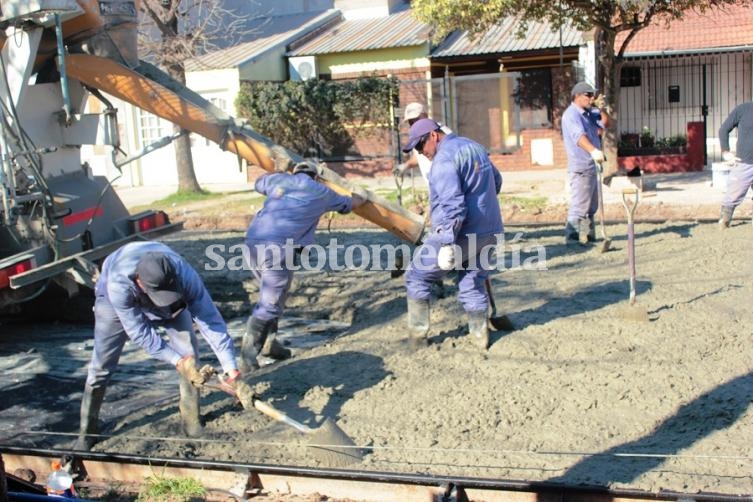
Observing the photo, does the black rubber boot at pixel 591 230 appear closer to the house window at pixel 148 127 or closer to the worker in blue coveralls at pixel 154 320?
the worker in blue coveralls at pixel 154 320

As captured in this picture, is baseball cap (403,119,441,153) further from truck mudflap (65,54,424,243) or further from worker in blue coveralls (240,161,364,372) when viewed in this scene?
truck mudflap (65,54,424,243)

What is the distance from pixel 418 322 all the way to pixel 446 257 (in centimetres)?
80

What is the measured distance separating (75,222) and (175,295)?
3.47 metres

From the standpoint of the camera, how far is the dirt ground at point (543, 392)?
16.1ft

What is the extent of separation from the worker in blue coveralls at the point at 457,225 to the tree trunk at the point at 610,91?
9.07 metres

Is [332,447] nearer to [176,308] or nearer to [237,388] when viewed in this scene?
[237,388]

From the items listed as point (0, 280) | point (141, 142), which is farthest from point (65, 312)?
point (141, 142)

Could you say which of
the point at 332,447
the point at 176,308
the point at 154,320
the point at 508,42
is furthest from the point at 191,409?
the point at 508,42

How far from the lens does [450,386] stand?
605 centimetres

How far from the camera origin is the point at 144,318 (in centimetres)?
529

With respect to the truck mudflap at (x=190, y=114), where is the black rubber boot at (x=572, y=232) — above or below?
below

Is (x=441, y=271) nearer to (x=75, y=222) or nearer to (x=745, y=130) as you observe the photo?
(x=75, y=222)

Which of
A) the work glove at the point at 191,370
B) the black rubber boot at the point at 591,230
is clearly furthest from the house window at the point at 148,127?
the work glove at the point at 191,370

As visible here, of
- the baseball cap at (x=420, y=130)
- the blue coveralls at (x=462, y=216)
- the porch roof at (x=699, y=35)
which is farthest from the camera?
the porch roof at (x=699, y=35)
